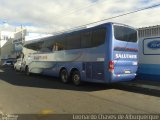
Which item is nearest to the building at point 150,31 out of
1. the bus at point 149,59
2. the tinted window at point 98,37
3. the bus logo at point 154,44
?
the bus at point 149,59

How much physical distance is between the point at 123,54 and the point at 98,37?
1567 millimetres

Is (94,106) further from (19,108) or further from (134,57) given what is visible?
(134,57)

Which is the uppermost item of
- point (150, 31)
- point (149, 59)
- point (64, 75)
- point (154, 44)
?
point (150, 31)

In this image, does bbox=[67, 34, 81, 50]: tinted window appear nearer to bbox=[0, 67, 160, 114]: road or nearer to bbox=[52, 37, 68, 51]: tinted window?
bbox=[52, 37, 68, 51]: tinted window

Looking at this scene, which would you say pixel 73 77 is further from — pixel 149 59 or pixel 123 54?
pixel 149 59

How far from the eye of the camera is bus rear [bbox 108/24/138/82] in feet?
46.2

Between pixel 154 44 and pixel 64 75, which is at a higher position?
pixel 154 44

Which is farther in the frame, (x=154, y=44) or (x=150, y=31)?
(x=150, y=31)

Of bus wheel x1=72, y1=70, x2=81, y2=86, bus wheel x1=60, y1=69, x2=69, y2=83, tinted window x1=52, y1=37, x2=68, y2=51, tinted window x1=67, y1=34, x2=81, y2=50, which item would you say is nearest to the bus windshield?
tinted window x1=67, y1=34, x2=81, y2=50

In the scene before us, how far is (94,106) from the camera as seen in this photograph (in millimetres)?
10258

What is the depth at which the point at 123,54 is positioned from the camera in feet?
47.9

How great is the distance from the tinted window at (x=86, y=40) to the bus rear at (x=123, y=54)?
181 cm

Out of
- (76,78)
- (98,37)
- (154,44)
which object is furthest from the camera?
(76,78)

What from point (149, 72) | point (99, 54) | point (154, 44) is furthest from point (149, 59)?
point (99, 54)
